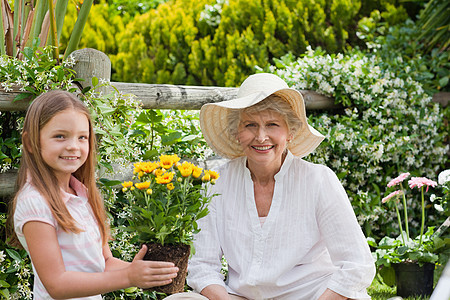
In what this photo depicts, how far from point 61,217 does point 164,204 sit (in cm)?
32

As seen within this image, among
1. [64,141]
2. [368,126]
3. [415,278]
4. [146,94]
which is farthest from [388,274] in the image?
[64,141]

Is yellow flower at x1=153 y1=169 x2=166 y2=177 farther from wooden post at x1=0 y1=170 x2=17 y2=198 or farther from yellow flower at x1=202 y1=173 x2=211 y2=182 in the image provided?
wooden post at x1=0 y1=170 x2=17 y2=198

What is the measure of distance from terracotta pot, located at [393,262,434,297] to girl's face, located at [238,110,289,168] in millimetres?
1517

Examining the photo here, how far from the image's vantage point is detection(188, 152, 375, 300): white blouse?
2.30 meters

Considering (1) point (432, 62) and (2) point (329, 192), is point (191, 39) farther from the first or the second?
(2) point (329, 192)

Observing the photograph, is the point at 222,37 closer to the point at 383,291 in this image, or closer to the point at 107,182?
the point at 383,291

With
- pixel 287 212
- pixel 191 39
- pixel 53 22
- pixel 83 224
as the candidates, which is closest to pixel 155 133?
pixel 53 22

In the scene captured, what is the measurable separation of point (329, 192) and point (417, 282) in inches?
57.8

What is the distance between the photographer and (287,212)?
2.40 meters

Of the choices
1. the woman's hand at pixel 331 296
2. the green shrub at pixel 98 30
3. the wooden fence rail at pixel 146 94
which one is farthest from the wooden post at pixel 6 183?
the green shrub at pixel 98 30

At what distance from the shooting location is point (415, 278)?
11.3ft

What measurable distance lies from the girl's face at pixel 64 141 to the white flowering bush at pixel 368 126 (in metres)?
2.40

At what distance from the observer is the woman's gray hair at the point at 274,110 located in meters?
2.39

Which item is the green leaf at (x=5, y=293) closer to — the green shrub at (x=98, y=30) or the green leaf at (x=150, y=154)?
the green leaf at (x=150, y=154)
